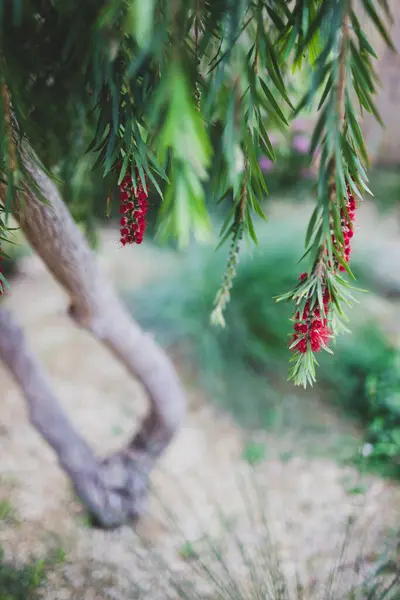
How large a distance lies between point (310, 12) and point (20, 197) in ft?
1.79

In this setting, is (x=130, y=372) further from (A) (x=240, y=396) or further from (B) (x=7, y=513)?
(A) (x=240, y=396)

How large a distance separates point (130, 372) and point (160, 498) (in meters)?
0.45

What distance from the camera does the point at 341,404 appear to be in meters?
2.08

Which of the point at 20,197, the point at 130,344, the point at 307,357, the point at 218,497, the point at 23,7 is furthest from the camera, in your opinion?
the point at 218,497

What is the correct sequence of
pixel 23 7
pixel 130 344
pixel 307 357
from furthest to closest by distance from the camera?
1. pixel 130 344
2. pixel 307 357
3. pixel 23 7

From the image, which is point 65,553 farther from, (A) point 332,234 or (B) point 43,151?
(A) point 332,234

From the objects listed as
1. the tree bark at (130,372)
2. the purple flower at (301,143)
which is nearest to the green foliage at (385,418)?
the tree bark at (130,372)

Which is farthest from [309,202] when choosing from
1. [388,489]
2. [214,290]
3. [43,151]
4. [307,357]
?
[307,357]

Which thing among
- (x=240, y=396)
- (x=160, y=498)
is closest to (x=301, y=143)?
(x=240, y=396)

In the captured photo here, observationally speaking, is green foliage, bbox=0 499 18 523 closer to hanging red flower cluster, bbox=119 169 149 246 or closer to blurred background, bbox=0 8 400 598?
blurred background, bbox=0 8 400 598

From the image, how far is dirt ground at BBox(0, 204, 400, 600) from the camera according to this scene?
4.46ft

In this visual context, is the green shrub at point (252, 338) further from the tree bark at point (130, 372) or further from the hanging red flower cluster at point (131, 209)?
the hanging red flower cluster at point (131, 209)

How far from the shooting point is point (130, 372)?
1.44 m

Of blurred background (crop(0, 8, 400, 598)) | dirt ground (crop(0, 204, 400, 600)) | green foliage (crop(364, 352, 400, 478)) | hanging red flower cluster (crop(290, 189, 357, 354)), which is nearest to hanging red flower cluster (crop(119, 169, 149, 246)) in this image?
hanging red flower cluster (crop(290, 189, 357, 354))
